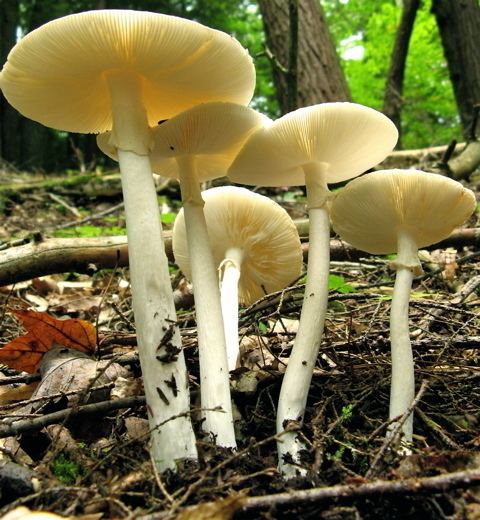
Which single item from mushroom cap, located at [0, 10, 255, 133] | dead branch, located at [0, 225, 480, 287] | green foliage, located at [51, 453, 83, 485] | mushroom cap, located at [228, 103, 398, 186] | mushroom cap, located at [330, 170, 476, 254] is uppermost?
mushroom cap, located at [0, 10, 255, 133]

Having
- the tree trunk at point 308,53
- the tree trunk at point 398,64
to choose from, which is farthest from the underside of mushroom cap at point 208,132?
the tree trunk at point 398,64

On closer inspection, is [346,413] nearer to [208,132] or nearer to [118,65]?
[208,132]

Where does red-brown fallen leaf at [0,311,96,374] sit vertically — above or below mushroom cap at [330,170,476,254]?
below

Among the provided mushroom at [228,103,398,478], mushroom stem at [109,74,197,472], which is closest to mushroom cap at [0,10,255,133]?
mushroom stem at [109,74,197,472]

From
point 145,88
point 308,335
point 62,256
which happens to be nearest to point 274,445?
point 308,335

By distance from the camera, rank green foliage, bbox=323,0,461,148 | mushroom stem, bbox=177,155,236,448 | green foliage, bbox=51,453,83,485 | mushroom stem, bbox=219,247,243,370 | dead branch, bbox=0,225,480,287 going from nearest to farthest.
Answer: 1. green foliage, bbox=51,453,83,485
2. mushroom stem, bbox=177,155,236,448
3. mushroom stem, bbox=219,247,243,370
4. dead branch, bbox=0,225,480,287
5. green foliage, bbox=323,0,461,148

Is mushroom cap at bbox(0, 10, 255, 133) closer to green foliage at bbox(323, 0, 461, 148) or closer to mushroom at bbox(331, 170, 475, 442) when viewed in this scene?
mushroom at bbox(331, 170, 475, 442)

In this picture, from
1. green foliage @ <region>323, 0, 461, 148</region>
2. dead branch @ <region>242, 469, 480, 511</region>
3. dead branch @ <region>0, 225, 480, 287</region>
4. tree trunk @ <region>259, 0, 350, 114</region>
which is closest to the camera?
dead branch @ <region>242, 469, 480, 511</region>

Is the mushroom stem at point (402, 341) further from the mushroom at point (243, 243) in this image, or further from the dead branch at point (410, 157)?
the dead branch at point (410, 157)
